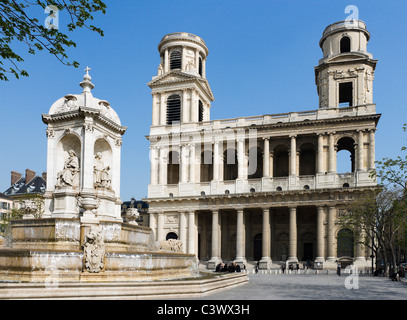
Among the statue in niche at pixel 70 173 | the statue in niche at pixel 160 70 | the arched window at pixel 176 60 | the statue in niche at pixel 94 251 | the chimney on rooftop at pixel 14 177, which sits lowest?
the statue in niche at pixel 94 251

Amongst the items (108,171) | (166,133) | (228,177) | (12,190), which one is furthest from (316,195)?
(12,190)

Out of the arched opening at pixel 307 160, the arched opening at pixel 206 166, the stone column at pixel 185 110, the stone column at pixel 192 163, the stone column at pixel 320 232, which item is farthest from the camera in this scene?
the stone column at pixel 185 110

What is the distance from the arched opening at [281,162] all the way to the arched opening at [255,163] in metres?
1.85

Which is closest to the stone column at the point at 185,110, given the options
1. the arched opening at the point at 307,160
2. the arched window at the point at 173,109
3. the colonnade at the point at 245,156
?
the arched window at the point at 173,109

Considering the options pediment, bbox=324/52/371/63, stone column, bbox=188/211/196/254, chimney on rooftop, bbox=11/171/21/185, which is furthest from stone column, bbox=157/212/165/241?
chimney on rooftop, bbox=11/171/21/185

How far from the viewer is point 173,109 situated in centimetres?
5741

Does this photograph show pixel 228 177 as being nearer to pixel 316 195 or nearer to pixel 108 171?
pixel 316 195

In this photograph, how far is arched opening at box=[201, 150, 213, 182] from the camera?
54.9m

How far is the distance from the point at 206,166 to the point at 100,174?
120 ft

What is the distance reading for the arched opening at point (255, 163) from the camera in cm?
5409

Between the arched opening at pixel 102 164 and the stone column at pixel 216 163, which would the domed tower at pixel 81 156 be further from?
the stone column at pixel 216 163

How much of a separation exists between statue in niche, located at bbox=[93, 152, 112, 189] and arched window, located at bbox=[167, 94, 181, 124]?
35812 mm

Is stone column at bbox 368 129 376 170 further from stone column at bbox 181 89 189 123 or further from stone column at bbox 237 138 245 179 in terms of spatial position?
stone column at bbox 181 89 189 123

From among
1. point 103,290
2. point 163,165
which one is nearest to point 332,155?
point 163,165
